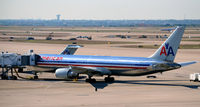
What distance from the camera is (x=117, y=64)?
4984 centimetres

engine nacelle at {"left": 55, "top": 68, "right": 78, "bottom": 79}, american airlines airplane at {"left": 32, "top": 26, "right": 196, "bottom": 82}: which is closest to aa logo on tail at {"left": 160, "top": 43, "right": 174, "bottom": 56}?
american airlines airplane at {"left": 32, "top": 26, "right": 196, "bottom": 82}

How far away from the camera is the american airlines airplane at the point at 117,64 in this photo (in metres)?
47.4

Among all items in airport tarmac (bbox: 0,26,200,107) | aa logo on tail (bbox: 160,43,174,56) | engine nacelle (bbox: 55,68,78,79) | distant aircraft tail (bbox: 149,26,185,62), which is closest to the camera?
airport tarmac (bbox: 0,26,200,107)

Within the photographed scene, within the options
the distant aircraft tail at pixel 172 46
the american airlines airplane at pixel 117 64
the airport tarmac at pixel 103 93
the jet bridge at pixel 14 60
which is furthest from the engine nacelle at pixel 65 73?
the distant aircraft tail at pixel 172 46

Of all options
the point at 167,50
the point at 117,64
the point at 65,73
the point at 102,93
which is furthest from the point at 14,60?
the point at 167,50

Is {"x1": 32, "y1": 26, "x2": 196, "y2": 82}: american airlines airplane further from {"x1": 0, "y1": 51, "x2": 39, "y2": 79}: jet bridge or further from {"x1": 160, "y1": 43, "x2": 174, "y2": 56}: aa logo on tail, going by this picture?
{"x1": 0, "y1": 51, "x2": 39, "y2": 79}: jet bridge

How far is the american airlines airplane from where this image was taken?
47375 mm

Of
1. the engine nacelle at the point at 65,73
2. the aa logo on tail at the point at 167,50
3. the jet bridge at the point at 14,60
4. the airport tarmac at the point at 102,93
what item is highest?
the aa logo on tail at the point at 167,50

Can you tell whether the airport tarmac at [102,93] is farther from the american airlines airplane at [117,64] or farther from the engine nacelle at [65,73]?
the american airlines airplane at [117,64]

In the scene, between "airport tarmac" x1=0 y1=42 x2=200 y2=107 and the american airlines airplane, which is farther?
the american airlines airplane

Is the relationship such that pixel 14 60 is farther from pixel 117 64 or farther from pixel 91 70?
pixel 117 64

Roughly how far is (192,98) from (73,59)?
1983 cm

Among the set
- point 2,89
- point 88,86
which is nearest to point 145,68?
point 88,86

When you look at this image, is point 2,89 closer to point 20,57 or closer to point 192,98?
point 20,57
